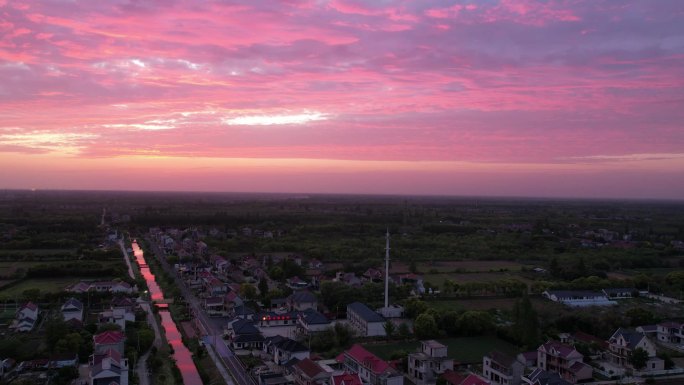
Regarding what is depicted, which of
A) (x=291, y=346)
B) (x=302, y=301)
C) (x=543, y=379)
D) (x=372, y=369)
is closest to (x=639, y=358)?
(x=543, y=379)

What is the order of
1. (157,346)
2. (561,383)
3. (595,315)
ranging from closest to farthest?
(561,383)
(157,346)
(595,315)

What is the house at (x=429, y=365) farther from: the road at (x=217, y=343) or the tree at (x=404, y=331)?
the road at (x=217, y=343)

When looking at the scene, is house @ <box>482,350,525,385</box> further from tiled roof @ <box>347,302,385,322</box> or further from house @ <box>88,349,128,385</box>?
house @ <box>88,349,128,385</box>

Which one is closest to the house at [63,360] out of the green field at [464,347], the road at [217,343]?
the road at [217,343]

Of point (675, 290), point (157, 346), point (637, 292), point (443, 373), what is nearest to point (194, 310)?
point (157, 346)

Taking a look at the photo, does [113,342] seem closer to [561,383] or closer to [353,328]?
[353,328]

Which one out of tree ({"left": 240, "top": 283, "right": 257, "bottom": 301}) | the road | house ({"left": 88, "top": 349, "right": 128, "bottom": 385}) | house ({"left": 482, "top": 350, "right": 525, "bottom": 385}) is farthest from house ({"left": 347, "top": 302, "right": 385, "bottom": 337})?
house ({"left": 88, "top": 349, "right": 128, "bottom": 385})
